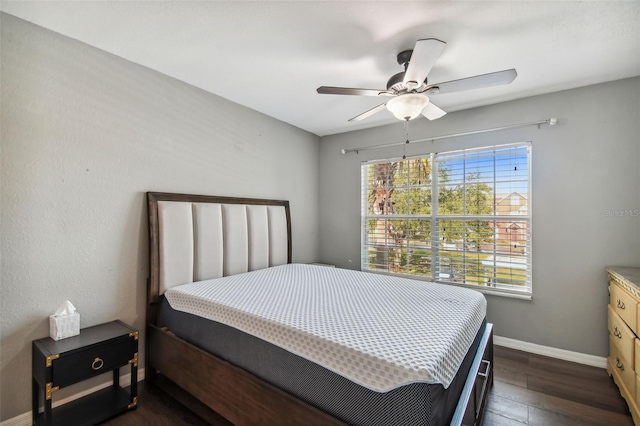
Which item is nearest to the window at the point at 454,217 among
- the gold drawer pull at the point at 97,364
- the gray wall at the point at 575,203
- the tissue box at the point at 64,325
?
the gray wall at the point at 575,203

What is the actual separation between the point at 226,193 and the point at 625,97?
367cm

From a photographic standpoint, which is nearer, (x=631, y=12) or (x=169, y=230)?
(x=631, y=12)

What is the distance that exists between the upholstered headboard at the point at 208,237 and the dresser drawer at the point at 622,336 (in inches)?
115

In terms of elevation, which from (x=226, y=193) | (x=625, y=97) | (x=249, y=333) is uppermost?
(x=625, y=97)

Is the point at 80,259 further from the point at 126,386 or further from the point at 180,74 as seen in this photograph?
the point at 180,74

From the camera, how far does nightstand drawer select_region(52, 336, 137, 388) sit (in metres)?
1.64

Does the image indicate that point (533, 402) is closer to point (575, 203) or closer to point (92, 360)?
point (575, 203)

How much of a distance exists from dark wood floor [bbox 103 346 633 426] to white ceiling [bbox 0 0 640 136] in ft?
8.10

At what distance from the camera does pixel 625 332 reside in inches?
78.0

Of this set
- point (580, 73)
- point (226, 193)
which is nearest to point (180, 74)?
point (226, 193)

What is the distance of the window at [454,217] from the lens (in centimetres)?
288

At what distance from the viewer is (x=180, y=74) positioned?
7.98 feet

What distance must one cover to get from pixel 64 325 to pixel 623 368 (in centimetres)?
379

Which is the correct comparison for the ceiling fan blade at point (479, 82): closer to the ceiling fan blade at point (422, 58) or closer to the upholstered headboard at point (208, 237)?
the ceiling fan blade at point (422, 58)
